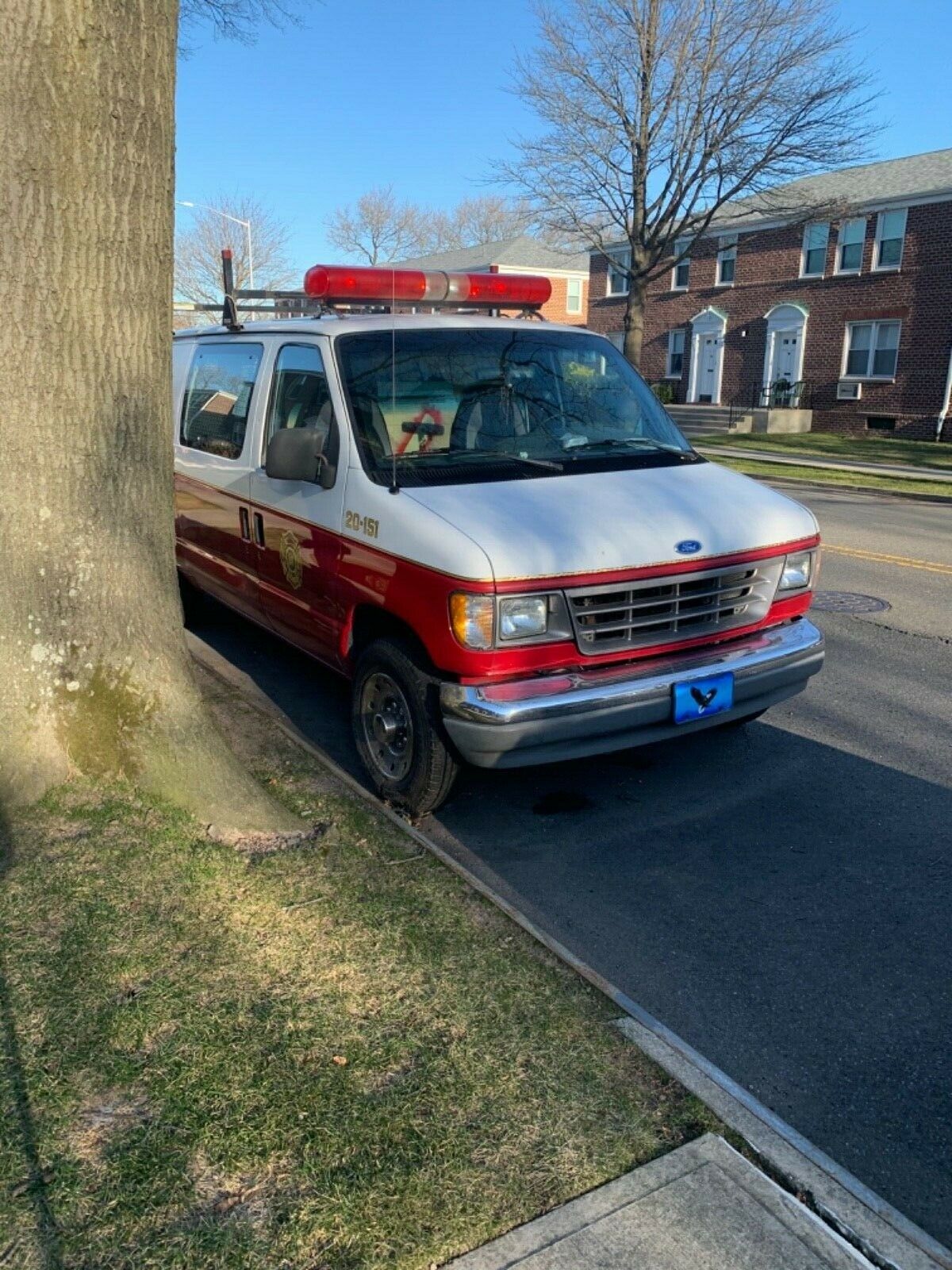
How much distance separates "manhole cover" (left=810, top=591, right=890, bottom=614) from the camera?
8.12 metres

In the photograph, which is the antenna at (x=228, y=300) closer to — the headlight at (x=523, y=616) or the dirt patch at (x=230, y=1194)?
the headlight at (x=523, y=616)

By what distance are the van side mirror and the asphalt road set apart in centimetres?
143

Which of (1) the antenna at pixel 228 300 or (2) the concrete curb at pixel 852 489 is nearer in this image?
(1) the antenna at pixel 228 300

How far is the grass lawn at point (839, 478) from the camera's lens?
57.5ft

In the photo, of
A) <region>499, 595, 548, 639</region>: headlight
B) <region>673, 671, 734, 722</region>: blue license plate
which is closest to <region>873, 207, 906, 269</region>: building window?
<region>673, 671, 734, 722</region>: blue license plate

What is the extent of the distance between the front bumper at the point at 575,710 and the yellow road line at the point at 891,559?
6313 mm

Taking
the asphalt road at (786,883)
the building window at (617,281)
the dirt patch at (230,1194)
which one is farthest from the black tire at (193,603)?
the building window at (617,281)

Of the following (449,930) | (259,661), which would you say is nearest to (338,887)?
(449,930)

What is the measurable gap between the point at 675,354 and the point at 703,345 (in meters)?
1.54

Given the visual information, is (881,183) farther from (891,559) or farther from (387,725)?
(387,725)

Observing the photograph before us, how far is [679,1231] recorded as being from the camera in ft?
7.27

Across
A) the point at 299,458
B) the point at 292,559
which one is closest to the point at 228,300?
the point at 292,559

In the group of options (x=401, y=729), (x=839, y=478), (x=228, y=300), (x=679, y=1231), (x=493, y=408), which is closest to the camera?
(x=679, y=1231)

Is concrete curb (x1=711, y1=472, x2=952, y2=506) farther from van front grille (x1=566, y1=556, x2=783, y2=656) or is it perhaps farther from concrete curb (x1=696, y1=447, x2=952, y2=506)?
van front grille (x1=566, y1=556, x2=783, y2=656)
